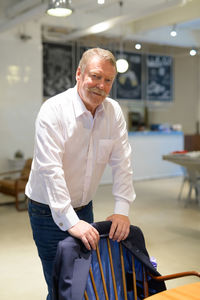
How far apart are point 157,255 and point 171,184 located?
5.27 metres

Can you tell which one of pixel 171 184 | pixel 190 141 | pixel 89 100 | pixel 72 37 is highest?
pixel 72 37

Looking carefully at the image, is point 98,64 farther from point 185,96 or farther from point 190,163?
point 185,96

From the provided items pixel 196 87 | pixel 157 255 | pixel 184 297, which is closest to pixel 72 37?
pixel 196 87

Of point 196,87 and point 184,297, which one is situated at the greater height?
point 196,87

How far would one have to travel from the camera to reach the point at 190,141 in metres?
11.8

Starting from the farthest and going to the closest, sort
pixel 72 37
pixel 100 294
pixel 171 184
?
pixel 171 184
pixel 72 37
pixel 100 294

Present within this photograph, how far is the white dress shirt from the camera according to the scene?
5.84ft

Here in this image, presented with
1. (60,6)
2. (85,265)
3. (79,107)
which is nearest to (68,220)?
(85,265)

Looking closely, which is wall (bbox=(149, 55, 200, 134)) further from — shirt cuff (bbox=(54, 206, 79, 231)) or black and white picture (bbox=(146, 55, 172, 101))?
shirt cuff (bbox=(54, 206, 79, 231))

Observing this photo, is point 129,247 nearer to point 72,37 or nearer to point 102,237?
point 102,237

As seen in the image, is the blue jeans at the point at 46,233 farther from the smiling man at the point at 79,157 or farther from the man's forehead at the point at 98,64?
the man's forehead at the point at 98,64

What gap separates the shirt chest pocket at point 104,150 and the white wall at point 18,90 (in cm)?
671

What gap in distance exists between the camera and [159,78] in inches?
444

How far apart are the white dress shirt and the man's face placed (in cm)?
10
